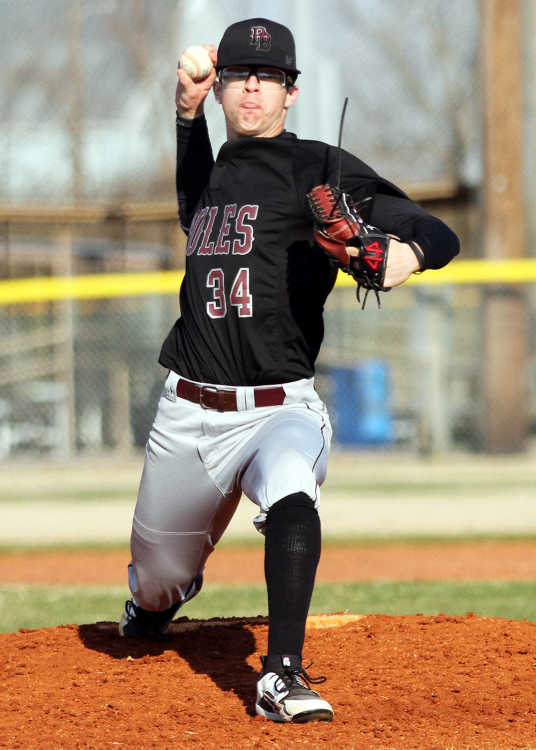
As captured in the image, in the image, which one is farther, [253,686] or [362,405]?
[362,405]

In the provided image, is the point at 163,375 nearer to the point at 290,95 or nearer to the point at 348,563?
the point at 348,563

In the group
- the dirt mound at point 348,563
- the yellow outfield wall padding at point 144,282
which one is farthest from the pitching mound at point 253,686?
the yellow outfield wall padding at point 144,282

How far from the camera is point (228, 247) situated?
3201 mm

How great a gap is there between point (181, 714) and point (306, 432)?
77cm

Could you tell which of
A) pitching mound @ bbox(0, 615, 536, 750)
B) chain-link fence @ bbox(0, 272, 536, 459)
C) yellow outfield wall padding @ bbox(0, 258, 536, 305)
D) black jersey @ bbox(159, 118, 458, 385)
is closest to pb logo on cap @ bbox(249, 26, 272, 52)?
black jersey @ bbox(159, 118, 458, 385)

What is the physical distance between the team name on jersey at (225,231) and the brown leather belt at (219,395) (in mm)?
368

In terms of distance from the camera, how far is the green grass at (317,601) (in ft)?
17.5

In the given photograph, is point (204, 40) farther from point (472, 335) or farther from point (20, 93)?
point (472, 335)

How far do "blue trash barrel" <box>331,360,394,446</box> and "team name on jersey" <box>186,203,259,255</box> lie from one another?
9.72m

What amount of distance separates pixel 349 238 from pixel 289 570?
82 centimetres

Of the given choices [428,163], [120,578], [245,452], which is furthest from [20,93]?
[245,452]

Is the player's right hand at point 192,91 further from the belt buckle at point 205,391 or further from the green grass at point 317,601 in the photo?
the green grass at point 317,601

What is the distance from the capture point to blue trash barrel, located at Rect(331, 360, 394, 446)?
13.2 meters

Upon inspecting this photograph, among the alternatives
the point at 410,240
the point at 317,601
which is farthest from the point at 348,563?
the point at 410,240
